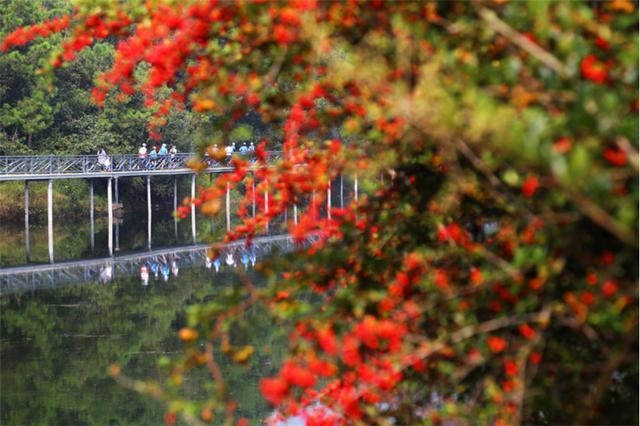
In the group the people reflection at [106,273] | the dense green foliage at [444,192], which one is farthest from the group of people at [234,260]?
the dense green foliage at [444,192]

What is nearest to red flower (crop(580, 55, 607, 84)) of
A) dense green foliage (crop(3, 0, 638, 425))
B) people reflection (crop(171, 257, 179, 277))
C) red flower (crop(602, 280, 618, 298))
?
dense green foliage (crop(3, 0, 638, 425))

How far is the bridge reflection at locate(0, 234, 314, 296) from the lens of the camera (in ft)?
109

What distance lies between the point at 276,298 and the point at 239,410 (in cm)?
1330

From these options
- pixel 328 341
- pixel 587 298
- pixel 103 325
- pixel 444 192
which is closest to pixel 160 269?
pixel 103 325

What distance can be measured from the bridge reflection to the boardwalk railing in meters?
3.95

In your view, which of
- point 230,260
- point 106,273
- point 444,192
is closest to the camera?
point 444,192

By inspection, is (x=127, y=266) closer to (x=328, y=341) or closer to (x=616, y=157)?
(x=328, y=341)

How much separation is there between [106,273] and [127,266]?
1932 millimetres

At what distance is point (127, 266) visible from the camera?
123ft

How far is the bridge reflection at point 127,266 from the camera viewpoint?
3309 centimetres

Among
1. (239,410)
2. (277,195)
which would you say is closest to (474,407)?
(277,195)

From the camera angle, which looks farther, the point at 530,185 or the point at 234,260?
the point at 234,260

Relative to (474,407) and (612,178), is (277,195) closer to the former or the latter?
(474,407)

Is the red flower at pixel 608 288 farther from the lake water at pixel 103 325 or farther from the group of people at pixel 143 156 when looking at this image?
the group of people at pixel 143 156
